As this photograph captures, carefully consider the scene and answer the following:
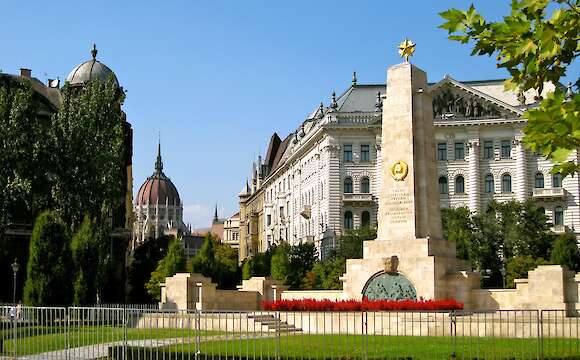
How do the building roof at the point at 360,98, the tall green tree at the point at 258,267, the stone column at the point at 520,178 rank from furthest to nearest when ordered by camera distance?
the building roof at the point at 360,98
the stone column at the point at 520,178
the tall green tree at the point at 258,267

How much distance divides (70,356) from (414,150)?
16.7 m

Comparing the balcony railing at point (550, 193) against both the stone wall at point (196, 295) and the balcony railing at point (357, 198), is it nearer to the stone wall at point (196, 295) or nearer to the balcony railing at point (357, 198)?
the balcony railing at point (357, 198)

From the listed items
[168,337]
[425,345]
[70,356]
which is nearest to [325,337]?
[425,345]

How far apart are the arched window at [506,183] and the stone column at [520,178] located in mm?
428

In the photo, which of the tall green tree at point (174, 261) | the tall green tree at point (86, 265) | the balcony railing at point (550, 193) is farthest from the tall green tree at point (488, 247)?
the tall green tree at point (86, 265)

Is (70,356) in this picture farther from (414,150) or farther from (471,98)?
(471,98)

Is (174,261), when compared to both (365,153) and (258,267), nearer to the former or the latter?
(258,267)

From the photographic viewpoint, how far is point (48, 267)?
39.3 metres

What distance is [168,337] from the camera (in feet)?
70.6

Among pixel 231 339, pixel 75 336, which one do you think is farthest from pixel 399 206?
pixel 75 336

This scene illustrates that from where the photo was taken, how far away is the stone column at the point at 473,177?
269ft

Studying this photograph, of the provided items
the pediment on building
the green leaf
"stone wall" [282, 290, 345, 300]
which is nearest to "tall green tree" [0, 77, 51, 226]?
"stone wall" [282, 290, 345, 300]

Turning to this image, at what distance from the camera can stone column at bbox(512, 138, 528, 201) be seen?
8019 cm

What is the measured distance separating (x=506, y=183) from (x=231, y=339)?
63901mm
